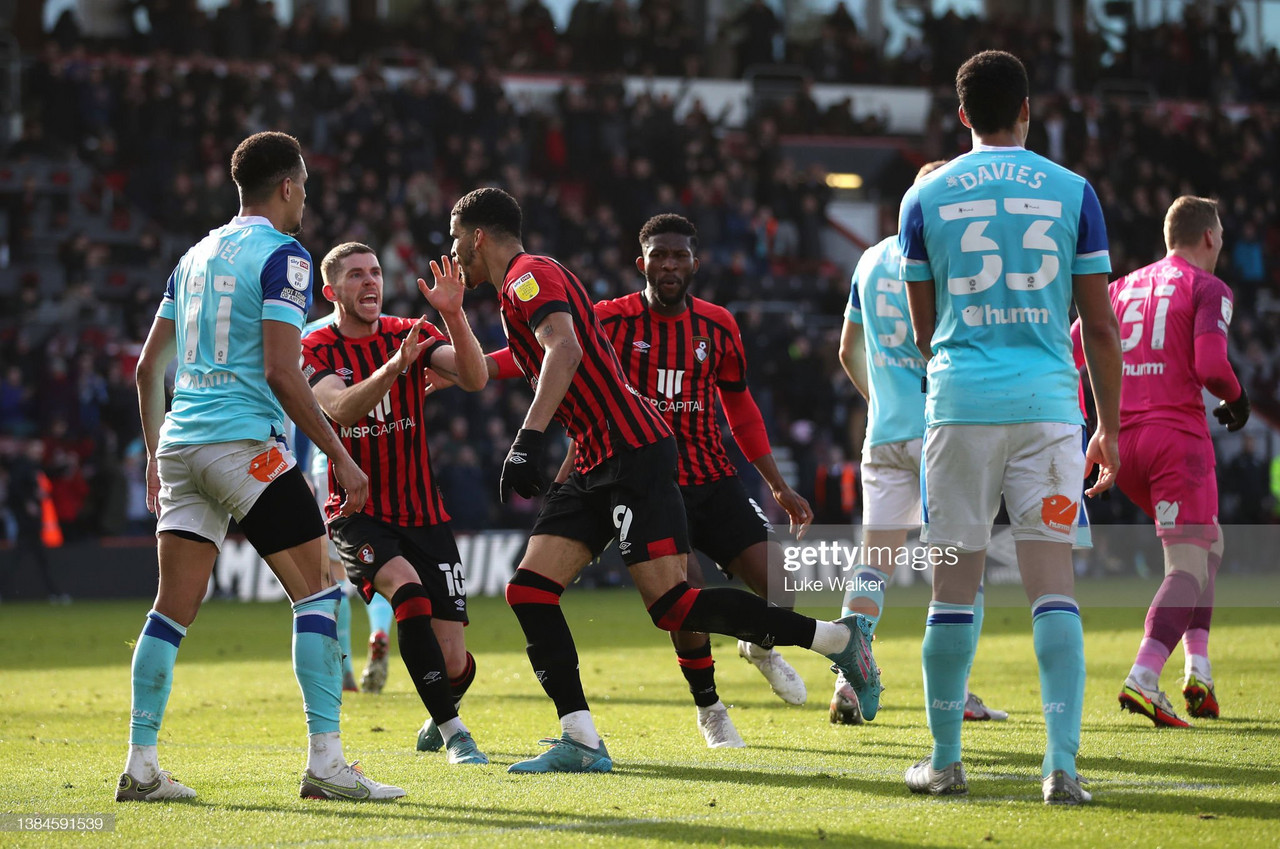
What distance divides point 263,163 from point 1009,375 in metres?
2.73

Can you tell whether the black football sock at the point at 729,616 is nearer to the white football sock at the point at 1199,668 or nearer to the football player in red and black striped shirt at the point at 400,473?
the football player in red and black striped shirt at the point at 400,473

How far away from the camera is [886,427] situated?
748 cm

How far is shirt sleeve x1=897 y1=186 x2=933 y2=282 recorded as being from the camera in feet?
16.0

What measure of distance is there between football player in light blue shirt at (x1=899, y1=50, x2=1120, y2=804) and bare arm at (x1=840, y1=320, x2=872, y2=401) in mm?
2702

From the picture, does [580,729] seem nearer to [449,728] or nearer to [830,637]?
[449,728]

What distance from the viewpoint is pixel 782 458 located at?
2158cm

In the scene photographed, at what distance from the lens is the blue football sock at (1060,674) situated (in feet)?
15.2

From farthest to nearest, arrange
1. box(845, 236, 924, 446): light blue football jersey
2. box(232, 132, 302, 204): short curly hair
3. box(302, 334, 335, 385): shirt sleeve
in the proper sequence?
box(845, 236, 924, 446): light blue football jersey → box(302, 334, 335, 385): shirt sleeve → box(232, 132, 302, 204): short curly hair

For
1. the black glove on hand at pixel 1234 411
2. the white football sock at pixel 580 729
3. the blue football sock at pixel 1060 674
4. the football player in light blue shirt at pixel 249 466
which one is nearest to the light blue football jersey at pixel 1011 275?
the blue football sock at pixel 1060 674

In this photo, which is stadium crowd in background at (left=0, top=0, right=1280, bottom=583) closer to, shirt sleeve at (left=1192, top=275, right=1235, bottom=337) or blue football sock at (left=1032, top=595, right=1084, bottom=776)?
shirt sleeve at (left=1192, top=275, right=1235, bottom=337)

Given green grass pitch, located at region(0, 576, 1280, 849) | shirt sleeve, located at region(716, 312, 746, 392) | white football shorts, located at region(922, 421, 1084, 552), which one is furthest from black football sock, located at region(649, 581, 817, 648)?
shirt sleeve, located at region(716, 312, 746, 392)

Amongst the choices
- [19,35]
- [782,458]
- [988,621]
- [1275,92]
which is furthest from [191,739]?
[1275,92]

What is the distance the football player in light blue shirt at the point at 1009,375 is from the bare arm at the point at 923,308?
0.02 meters

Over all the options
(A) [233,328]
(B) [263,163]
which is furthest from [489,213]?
(A) [233,328]
